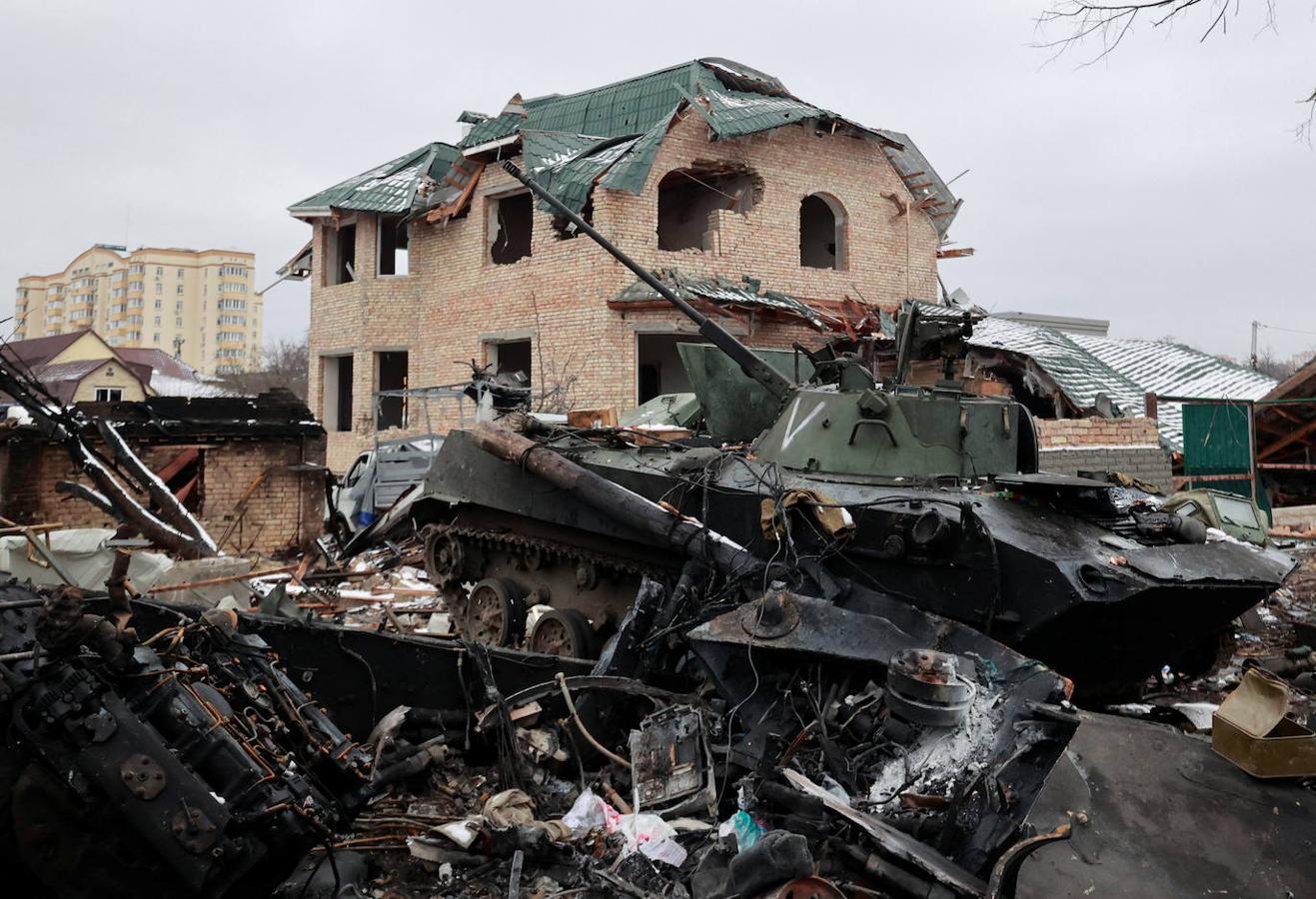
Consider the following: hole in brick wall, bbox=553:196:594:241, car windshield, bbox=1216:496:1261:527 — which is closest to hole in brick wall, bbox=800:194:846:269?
hole in brick wall, bbox=553:196:594:241

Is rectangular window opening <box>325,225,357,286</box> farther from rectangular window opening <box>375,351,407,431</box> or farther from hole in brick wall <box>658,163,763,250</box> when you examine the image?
hole in brick wall <box>658,163,763,250</box>

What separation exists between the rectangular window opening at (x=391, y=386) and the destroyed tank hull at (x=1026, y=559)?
13902 mm

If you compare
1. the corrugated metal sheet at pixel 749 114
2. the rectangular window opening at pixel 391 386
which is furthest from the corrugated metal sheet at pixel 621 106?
the rectangular window opening at pixel 391 386

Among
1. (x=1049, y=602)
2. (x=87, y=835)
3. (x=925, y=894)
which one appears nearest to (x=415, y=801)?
(x=87, y=835)

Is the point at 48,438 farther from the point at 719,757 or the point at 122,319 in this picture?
the point at 122,319

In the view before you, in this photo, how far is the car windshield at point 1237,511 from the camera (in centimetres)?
1043

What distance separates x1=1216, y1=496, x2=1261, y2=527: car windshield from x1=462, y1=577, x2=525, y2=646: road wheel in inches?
286

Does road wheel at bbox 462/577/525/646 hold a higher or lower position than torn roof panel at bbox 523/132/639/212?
lower

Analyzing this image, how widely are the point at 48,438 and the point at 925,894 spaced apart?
13.5 m

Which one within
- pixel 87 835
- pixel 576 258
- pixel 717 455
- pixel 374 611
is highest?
pixel 576 258

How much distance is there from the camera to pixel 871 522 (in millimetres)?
5336

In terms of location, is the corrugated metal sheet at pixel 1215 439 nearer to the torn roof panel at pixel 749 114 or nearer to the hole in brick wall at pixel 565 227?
the torn roof panel at pixel 749 114

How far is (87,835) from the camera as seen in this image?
3.30 meters

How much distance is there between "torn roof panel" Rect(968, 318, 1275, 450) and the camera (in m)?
15.6
